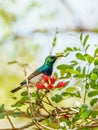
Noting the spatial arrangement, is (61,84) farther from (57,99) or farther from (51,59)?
(51,59)

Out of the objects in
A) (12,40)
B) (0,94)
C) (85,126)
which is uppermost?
(12,40)

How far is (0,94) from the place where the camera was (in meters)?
4.82

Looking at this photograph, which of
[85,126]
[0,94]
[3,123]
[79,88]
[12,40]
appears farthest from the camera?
[12,40]

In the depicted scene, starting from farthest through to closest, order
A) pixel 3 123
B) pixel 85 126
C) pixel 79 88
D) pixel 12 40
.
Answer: pixel 12 40, pixel 3 123, pixel 79 88, pixel 85 126

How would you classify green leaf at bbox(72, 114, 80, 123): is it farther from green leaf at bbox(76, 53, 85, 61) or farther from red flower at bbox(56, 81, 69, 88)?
green leaf at bbox(76, 53, 85, 61)

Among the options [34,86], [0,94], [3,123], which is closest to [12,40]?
[0,94]

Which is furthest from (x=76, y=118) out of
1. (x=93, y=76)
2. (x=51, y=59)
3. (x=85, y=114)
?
(x=51, y=59)

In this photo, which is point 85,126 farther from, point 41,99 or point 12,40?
point 12,40

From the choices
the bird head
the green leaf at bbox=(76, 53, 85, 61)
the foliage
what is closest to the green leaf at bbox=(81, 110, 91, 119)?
the foliage

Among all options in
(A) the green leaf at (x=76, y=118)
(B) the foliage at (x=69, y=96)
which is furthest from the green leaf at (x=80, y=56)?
(A) the green leaf at (x=76, y=118)

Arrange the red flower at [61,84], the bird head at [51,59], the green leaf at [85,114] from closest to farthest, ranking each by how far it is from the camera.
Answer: the green leaf at [85,114] → the red flower at [61,84] → the bird head at [51,59]

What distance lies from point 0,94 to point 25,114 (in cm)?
302

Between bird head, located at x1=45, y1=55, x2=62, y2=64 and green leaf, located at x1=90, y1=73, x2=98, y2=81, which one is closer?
green leaf, located at x1=90, y1=73, x2=98, y2=81

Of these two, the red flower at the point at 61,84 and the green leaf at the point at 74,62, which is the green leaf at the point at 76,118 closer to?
the red flower at the point at 61,84
